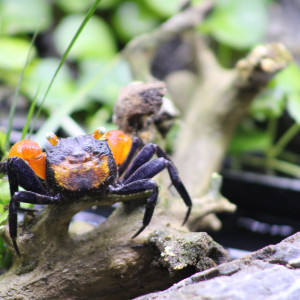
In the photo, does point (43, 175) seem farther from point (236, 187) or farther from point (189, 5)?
point (189, 5)

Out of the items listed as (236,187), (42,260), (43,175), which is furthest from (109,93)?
(42,260)

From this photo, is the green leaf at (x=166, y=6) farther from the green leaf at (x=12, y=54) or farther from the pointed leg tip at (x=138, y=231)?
the pointed leg tip at (x=138, y=231)

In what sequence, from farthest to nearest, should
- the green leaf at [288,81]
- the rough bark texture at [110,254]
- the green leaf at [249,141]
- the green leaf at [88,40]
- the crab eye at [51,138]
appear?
the green leaf at [88,40], the green leaf at [249,141], the green leaf at [288,81], the crab eye at [51,138], the rough bark texture at [110,254]

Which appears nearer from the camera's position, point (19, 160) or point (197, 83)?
point (19, 160)

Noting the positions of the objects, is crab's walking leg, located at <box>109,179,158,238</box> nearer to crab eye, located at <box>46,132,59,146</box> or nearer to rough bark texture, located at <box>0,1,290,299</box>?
Result: rough bark texture, located at <box>0,1,290,299</box>

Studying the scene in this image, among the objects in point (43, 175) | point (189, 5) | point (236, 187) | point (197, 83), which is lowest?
point (236, 187)

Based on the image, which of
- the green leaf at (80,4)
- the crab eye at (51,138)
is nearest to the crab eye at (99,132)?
the crab eye at (51,138)

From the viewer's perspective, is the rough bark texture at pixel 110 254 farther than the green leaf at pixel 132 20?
No
